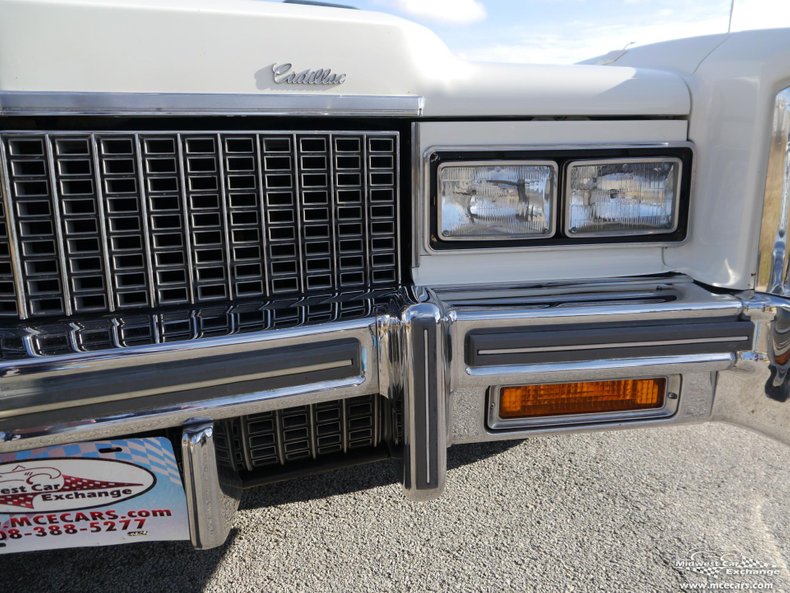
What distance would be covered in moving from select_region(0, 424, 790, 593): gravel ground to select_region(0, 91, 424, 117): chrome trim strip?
1379 millimetres

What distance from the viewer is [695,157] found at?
Answer: 5.93 feet

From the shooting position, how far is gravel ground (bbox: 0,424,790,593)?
76.5 inches

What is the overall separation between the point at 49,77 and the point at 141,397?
0.73m

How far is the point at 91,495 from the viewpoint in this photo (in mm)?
1465

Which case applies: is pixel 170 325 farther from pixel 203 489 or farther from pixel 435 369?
pixel 435 369

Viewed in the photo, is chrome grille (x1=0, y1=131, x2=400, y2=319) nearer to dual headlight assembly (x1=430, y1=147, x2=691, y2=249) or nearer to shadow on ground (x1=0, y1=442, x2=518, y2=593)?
dual headlight assembly (x1=430, y1=147, x2=691, y2=249)

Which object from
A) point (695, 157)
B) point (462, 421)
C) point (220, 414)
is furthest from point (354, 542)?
point (695, 157)

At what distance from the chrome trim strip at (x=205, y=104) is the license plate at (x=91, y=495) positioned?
0.74 metres

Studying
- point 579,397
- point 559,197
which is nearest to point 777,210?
point 559,197

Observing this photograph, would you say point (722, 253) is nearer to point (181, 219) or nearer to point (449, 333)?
point (449, 333)

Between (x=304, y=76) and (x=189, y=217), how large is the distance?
439 millimetres

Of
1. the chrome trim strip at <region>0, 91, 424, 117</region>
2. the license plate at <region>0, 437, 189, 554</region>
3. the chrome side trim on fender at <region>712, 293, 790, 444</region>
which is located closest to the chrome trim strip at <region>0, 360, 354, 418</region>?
the license plate at <region>0, 437, 189, 554</region>

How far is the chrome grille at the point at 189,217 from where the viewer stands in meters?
1.43

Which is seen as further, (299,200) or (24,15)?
(299,200)
